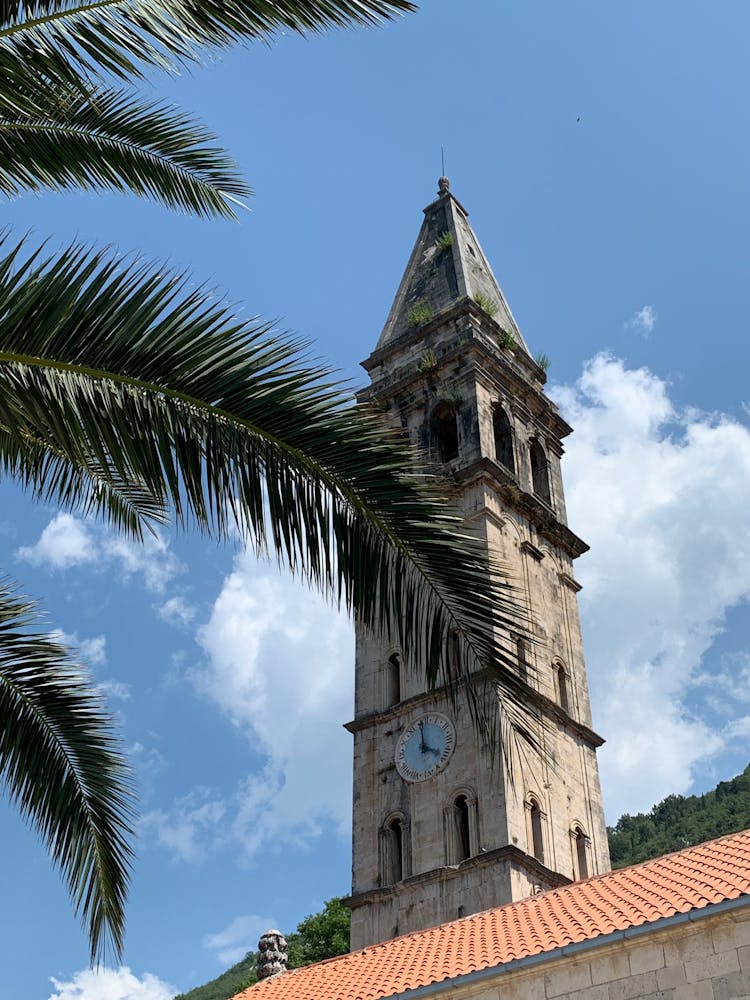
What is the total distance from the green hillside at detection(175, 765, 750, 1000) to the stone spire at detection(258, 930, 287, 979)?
73.6 feet

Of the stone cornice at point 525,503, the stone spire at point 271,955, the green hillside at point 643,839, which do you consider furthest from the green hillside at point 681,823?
the stone spire at point 271,955

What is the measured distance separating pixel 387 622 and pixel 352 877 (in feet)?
76.9

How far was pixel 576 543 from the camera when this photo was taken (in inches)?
1378

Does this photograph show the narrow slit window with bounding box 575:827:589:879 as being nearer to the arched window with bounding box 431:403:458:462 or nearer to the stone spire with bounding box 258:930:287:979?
the stone spire with bounding box 258:930:287:979

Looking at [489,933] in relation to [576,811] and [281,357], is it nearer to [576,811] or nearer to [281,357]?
[281,357]

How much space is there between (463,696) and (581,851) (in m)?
5.15

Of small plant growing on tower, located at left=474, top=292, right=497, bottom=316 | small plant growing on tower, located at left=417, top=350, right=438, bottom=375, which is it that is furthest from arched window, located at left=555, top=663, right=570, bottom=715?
A: small plant growing on tower, located at left=474, top=292, right=497, bottom=316

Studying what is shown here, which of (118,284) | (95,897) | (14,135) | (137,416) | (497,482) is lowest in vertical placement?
(95,897)

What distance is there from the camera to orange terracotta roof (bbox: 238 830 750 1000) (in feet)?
40.2

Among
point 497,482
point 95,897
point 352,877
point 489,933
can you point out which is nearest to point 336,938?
point 352,877

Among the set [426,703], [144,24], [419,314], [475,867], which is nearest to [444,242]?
[419,314]

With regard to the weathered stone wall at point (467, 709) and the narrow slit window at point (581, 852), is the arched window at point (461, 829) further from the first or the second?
the narrow slit window at point (581, 852)

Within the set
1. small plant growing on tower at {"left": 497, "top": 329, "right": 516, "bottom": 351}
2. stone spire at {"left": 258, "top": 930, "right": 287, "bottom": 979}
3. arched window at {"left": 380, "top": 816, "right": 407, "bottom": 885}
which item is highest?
small plant growing on tower at {"left": 497, "top": 329, "right": 516, "bottom": 351}

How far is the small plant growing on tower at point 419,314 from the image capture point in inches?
1468
